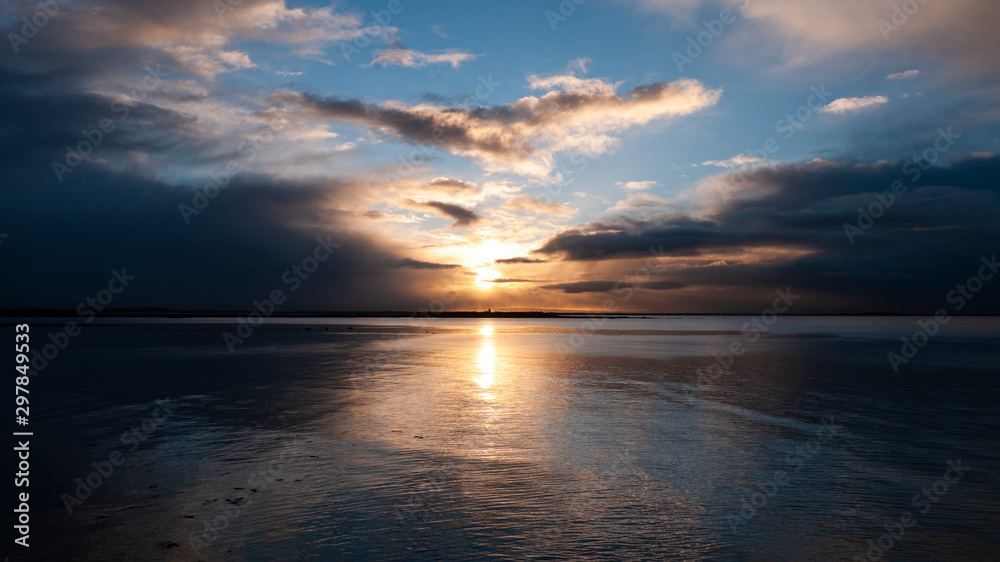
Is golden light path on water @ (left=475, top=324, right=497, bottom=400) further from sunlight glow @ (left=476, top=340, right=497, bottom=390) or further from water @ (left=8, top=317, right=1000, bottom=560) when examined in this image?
water @ (left=8, top=317, right=1000, bottom=560)

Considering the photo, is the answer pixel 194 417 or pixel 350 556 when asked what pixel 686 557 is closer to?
pixel 350 556

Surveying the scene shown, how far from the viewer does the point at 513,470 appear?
11922 mm

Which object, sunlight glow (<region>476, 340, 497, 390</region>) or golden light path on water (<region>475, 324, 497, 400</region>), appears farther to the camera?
sunlight glow (<region>476, 340, 497, 390</region>)

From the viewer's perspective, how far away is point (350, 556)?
25.4 feet

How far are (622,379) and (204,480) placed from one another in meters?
20.4

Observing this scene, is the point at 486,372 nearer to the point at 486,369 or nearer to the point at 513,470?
the point at 486,369

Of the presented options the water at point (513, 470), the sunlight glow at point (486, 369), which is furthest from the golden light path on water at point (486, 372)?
the water at point (513, 470)

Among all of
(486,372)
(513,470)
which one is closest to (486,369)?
(486,372)

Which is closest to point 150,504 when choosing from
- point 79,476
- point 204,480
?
point 204,480

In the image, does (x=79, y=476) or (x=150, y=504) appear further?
(x=79, y=476)

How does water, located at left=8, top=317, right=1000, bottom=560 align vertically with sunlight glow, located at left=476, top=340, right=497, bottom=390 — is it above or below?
above

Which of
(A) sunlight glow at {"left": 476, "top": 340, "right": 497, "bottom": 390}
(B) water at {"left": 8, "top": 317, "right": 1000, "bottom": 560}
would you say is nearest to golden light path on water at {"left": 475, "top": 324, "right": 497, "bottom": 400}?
(A) sunlight glow at {"left": 476, "top": 340, "right": 497, "bottom": 390}

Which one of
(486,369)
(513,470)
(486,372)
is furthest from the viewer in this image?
(486,369)

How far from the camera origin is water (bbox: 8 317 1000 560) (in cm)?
835
